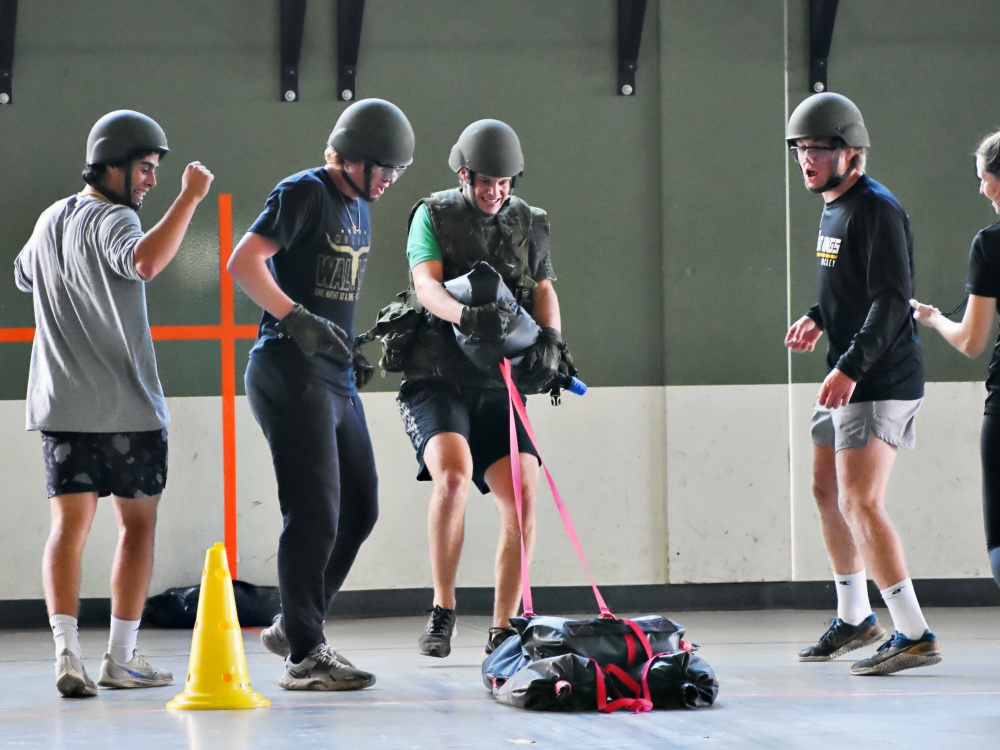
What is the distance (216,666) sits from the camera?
3.86 meters

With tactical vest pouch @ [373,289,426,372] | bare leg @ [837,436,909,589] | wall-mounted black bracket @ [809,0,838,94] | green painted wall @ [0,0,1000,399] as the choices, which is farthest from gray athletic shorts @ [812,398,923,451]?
wall-mounted black bracket @ [809,0,838,94]

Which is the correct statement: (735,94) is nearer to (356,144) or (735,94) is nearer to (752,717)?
(356,144)

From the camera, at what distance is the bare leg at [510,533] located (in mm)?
4684

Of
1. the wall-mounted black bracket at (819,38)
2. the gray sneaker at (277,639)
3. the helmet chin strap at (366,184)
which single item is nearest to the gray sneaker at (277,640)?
the gray sneaker at (277,639)

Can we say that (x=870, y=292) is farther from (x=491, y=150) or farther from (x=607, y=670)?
(x=607, y=670)

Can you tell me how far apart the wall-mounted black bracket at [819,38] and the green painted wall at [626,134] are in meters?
0.06

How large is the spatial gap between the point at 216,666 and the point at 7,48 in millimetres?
4029

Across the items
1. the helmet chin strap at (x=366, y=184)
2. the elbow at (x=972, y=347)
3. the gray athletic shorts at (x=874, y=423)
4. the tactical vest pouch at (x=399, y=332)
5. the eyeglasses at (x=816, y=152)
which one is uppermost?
the eyeglasses at (x=816, y=152)

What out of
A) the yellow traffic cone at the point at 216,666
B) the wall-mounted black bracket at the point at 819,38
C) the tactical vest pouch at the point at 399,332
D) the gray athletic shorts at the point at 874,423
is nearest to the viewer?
the yellow traffic cone at the point at 216,666

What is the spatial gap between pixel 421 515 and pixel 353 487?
2623 mm

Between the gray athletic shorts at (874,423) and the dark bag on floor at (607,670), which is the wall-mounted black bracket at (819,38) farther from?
the dark bag on floor at (607,670)

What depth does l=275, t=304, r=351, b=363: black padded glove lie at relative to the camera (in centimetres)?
395

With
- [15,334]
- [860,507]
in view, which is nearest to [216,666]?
[860,507]

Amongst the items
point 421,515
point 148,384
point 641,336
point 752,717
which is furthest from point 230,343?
point 752,717
